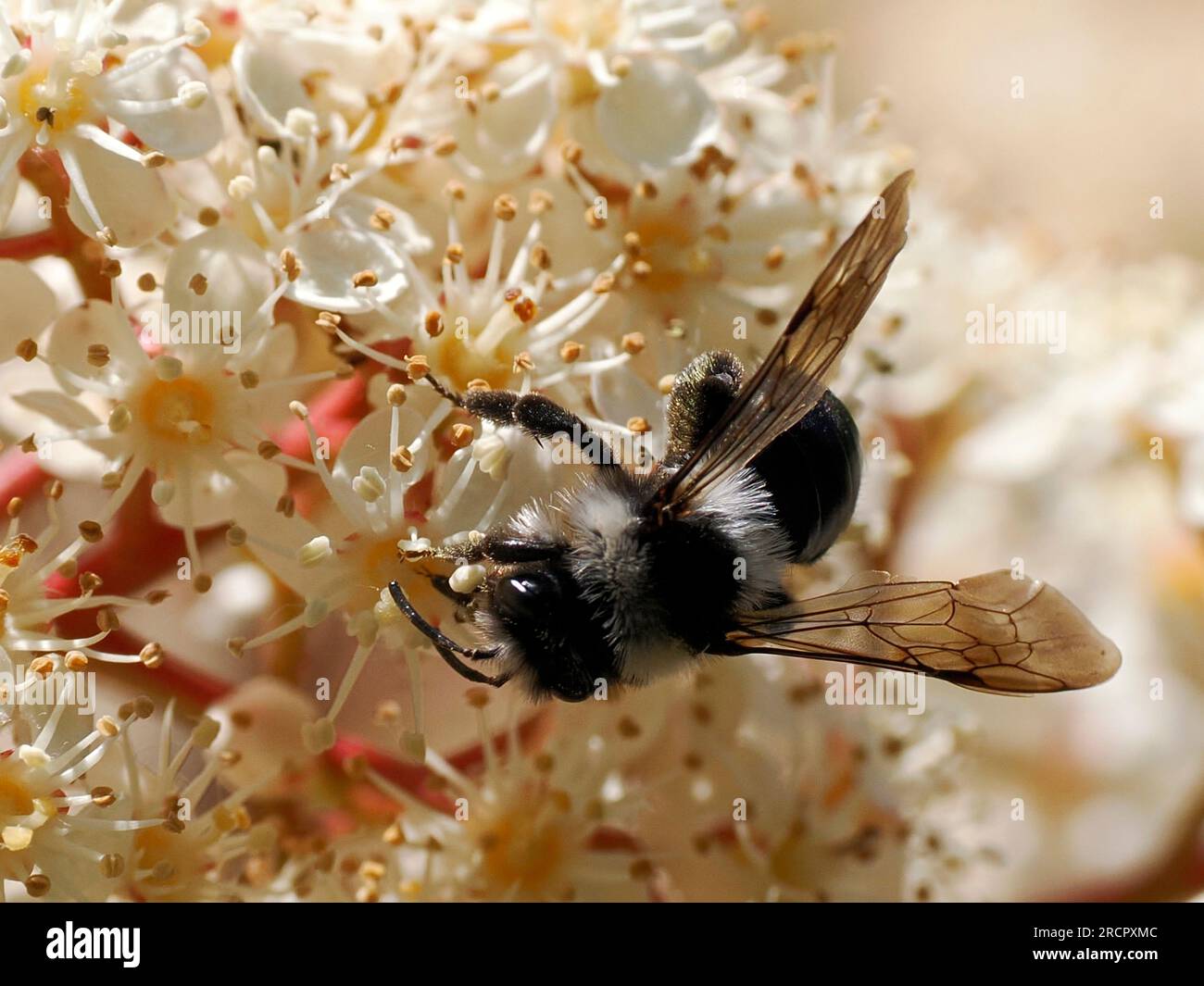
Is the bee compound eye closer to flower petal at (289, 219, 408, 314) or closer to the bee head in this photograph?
the bee head

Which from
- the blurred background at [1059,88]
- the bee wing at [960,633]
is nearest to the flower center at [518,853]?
the bee wing at [960,633]

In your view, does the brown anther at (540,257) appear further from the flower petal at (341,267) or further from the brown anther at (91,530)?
the brown anther at (91,530)

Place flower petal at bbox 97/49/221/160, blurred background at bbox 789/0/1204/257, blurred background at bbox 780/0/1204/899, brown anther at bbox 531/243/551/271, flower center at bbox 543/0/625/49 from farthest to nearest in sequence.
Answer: blurred background at bbox 789/0/1204/257 < blurred background at bbox 780/0/1204/899 < flower center at bbox 543/0/625/49 < brown anther at bbox 531/243/551/271 < flower petal at bbox 97/49/221/160

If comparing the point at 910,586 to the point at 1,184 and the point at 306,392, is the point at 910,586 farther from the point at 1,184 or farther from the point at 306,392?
the point at 1,184

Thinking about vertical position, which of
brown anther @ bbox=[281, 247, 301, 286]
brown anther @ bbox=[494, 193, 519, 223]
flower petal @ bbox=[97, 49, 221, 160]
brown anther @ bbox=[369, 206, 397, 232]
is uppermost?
flower petal @ bbox=[97, 49, 221, 160]

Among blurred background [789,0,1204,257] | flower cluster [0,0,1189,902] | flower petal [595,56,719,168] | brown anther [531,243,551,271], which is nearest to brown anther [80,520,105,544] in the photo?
flower cluster [0,0,1189,902]

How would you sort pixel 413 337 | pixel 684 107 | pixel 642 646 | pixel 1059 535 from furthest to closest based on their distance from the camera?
pixel 1059 535, pixel 684 107, pixel 413 337, pixel 642 646

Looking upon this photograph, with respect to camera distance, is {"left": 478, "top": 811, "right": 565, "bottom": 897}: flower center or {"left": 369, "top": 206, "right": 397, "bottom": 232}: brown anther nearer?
{"left": 369, "top": 206, "right": 397, "bottom": 232}: brown anther
